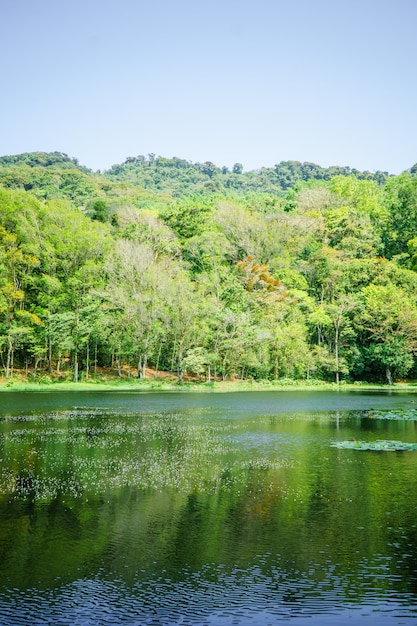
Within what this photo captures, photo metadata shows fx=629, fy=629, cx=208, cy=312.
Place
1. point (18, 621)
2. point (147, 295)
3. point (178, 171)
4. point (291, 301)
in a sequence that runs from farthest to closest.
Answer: point (178, 171)
point (291, 301)
point (147, 295)
point (18, 621)

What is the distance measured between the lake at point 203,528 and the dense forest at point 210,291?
3486 centimetres

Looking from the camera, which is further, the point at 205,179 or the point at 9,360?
the point at 205,179

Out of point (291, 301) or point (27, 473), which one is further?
point (291, 301)

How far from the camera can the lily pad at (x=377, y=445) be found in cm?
2361

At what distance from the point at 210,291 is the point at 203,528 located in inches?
2177

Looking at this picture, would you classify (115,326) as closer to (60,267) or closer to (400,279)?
(60,267)

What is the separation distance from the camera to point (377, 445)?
23938mm

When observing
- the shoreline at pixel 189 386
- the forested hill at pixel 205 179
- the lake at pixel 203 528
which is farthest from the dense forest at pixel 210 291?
the forested hill at pixel 205 179

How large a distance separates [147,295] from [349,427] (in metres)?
35.3

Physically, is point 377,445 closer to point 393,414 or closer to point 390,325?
point 393,414

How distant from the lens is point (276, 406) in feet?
133

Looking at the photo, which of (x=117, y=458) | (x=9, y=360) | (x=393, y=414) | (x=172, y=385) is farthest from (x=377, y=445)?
(x=9, y=360)

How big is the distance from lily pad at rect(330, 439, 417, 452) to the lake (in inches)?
24.4

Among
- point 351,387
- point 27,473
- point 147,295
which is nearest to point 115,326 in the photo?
point 147,295
